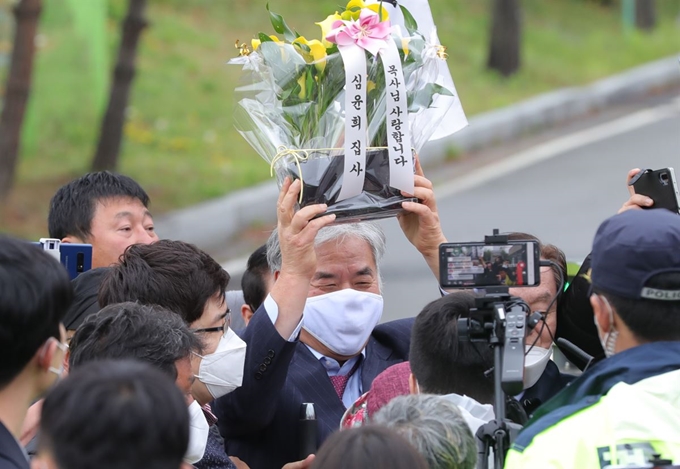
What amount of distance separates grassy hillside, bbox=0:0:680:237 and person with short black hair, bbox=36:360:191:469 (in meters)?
7.71

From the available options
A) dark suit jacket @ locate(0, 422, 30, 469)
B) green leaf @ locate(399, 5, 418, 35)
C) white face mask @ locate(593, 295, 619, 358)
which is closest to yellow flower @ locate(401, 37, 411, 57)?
green leaf @ locate(399, 5, 418, 35)

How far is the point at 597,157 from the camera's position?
1219cm

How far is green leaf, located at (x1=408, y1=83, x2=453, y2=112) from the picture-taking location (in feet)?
10.9

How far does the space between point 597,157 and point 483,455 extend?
10.0 m

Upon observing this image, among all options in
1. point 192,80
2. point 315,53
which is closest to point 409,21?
point 315,53

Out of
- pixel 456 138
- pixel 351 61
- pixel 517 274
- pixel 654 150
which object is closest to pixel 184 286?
pixel 351 61

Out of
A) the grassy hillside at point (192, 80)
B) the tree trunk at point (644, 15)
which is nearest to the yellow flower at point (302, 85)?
the grassy hillside at point (192, 80)

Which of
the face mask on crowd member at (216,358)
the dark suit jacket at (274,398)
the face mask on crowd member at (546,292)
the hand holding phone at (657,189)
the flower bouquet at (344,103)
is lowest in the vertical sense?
the dark suit jacket at (274,398)

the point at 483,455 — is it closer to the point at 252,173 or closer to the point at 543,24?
the point at 252,173

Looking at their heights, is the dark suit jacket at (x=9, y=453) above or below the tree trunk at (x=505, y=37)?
below

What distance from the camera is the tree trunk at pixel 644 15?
57.6ft

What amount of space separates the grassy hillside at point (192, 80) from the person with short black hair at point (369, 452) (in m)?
7.68

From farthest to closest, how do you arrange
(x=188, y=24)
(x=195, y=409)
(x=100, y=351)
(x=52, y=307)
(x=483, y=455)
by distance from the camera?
(x=188, y=24), (x=195, y=409), (x=100, y=351), (x=483, y=455), (x=52, y=307)

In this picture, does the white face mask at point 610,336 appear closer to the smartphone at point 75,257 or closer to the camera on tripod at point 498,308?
the camera on tripod at point 498,308
